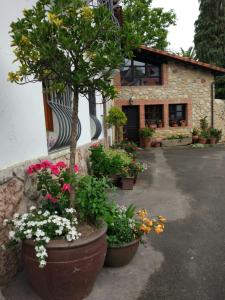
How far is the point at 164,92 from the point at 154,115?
4.49 feet

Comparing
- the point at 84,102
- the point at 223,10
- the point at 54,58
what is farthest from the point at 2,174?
the point at 223,10

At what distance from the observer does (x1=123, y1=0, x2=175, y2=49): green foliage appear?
16984mm

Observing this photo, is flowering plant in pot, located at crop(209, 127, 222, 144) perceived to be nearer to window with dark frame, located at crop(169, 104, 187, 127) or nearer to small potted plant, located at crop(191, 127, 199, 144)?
small potted plant, located at crop(191, 127, 199, 144)

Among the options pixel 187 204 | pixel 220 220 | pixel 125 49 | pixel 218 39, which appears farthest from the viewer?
pixel 218 39

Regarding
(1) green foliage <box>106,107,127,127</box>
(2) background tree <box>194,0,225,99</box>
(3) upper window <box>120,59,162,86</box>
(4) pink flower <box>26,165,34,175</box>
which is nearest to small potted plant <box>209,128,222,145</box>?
(3) upper window <box>120,59,162,86</box>

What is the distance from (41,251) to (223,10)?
24179 mm

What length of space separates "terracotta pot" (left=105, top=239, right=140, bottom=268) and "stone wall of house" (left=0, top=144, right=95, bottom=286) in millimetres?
1004

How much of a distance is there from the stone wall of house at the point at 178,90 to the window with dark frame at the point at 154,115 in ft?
1.56

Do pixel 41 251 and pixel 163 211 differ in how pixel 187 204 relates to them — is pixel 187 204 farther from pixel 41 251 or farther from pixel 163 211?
pixel 41 251

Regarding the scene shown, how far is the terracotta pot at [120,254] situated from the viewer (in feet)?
9.93

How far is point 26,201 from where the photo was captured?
3.21 meters

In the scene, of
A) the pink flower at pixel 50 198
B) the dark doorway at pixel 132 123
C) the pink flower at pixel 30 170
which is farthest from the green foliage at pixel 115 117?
the pink flower at pixel 50 198

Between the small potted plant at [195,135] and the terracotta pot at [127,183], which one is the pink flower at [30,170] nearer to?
the terracotta pot at [127,183]

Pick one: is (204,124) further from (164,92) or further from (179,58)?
(179,58)
